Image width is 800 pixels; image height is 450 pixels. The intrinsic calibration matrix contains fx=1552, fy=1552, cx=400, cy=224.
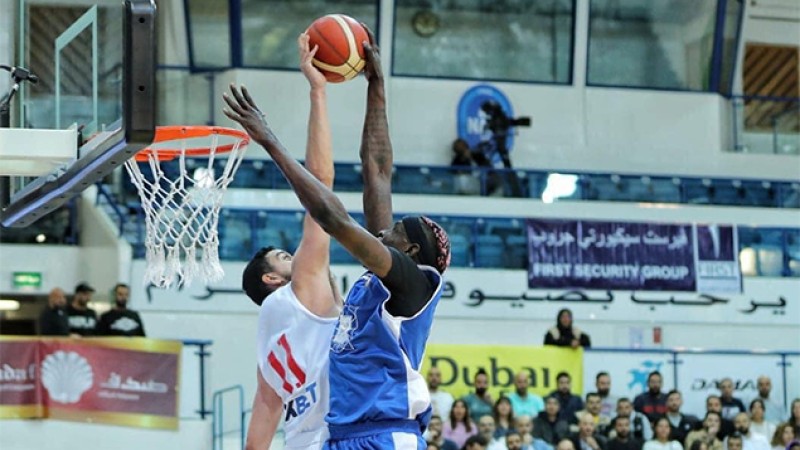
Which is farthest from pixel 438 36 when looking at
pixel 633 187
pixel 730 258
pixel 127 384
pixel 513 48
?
pixel 127 384

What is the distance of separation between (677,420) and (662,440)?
68cm

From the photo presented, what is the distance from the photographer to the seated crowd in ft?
47.8

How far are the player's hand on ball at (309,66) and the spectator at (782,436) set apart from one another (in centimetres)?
1084

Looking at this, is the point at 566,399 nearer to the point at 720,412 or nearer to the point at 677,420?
the point at 677,420

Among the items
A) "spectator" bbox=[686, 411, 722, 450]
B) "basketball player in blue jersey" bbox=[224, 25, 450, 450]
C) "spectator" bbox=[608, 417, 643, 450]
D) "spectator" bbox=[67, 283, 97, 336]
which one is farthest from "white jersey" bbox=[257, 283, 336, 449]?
"spectator" bbox=[686, 411, 722, 450]

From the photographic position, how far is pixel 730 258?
20.5 m

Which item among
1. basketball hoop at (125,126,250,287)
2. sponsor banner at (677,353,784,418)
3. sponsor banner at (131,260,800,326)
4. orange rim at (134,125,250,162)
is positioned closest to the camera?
orange rim at (134,125,250,162)

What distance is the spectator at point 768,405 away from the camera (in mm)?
17062

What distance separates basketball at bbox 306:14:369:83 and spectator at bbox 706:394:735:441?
34.0ft

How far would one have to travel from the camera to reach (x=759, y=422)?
16328 mm

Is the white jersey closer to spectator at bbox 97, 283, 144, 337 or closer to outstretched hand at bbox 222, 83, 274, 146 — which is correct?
outstretched hand at bbox 222, 83, 274, 146

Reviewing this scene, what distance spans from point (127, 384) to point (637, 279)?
27.8ft

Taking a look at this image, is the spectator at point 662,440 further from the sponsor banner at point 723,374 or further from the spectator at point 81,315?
the spectator at point 81,315

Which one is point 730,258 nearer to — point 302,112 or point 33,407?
point 302,112
